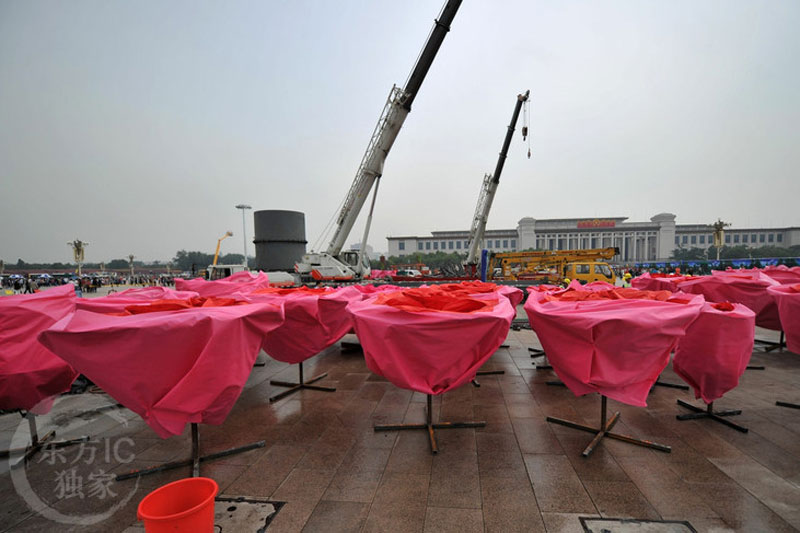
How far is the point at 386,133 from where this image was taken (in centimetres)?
1373

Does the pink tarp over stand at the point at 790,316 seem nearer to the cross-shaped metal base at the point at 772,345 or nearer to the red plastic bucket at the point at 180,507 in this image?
the cross-shaped metal base at the point at 772,345

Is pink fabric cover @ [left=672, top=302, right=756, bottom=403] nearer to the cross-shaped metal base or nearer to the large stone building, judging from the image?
the cross-shaped metal base

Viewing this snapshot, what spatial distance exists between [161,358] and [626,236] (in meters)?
98.4

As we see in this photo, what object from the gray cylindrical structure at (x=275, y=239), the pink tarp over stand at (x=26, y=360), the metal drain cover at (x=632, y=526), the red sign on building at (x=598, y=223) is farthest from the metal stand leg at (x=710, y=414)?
the red sign on building at (x=598, y=223)

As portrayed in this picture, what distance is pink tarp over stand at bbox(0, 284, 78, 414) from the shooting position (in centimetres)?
308

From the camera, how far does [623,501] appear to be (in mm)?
2537

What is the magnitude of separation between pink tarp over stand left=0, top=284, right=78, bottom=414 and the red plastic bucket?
7.59 ft

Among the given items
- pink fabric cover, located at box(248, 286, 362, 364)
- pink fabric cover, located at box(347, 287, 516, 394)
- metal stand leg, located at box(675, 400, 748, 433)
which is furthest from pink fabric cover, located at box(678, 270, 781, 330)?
pink fabric cover, located at box(248, 286, 362, 364)

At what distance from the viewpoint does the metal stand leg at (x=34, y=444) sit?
3.32 m

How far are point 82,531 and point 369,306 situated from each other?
2.74 meters

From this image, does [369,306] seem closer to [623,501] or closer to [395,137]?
[623,501]

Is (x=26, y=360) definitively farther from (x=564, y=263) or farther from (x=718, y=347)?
(x=564, y=263)

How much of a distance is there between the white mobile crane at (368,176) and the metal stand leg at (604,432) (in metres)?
12.0

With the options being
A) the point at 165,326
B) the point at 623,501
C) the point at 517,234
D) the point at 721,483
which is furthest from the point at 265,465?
the point at 517,234
